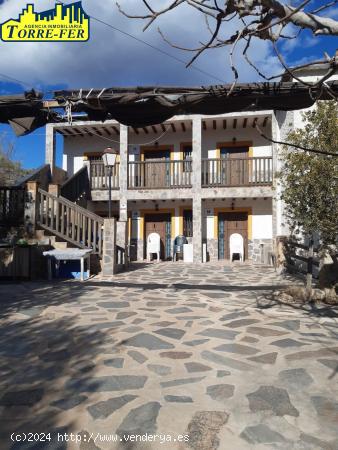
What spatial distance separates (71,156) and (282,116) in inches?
369

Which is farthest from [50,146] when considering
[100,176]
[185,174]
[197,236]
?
[197,236]

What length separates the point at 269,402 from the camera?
290cm

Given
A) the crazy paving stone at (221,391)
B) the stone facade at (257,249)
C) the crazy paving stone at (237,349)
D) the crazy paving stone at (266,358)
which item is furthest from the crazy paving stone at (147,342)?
the stone facade at (257,249)

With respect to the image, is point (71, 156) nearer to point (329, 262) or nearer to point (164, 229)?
point (164, 229)

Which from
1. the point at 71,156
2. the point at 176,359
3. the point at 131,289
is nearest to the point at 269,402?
the point at 176,359

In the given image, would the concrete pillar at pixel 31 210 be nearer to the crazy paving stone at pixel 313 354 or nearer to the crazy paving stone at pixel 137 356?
the crazy paving stone at pixel 137 356

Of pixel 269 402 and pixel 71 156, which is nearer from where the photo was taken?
pixel 269 402

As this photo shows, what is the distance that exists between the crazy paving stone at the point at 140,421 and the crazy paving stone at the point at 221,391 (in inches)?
19.4

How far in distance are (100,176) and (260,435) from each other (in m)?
13.5

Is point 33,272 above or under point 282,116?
under

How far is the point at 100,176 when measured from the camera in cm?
1496

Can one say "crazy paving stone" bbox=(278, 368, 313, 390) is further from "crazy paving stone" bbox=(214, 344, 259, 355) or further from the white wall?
the white wall

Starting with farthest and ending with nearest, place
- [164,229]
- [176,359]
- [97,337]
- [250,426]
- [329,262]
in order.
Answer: [164,229] → [329,262] → [97,337] → [176,359] → [250,426]

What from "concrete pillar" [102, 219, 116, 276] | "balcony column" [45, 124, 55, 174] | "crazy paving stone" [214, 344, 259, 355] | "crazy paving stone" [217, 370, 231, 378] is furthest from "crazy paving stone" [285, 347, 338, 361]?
"balcony column" [45, 124, 55, 174]
